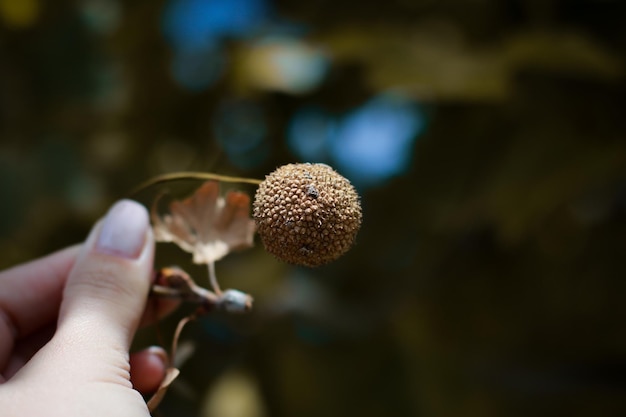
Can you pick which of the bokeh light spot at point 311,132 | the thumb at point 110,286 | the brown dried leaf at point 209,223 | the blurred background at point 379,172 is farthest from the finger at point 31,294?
the bokeh light spot at point 311,132

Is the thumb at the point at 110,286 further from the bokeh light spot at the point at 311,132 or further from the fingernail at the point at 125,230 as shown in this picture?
the bokeh light spot at the point at 311,132

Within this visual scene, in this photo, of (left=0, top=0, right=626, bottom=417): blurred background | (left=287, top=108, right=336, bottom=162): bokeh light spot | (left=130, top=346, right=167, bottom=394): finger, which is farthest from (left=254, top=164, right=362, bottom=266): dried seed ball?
(left=287, top=108, right=336, bottom=162): bokeh light spot

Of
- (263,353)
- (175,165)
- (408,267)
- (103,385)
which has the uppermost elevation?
(103,385)

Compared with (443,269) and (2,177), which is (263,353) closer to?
(443,269)

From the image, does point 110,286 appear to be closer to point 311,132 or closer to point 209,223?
point 209,223

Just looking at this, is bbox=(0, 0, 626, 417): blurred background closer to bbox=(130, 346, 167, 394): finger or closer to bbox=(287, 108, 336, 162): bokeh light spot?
bbox=(287, 108, 336, 162): bokeh light spot

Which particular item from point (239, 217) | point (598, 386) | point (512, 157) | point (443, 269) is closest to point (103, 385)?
point (239, 217)
